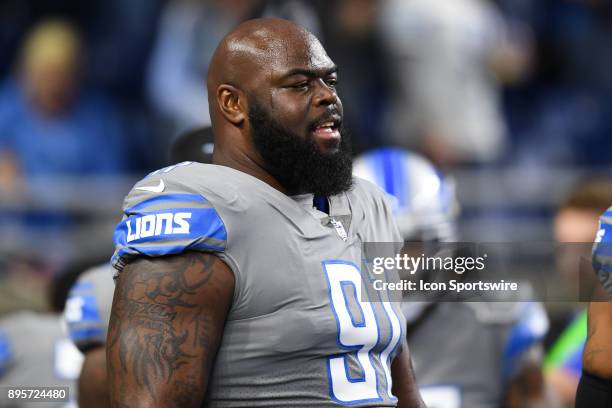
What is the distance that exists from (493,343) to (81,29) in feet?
16.7

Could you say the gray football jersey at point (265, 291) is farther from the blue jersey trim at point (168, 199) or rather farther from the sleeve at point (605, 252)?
the sleeve at point (605, 252)

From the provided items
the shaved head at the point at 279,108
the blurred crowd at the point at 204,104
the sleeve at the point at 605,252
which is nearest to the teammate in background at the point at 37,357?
the shaved head at the point at 279,108

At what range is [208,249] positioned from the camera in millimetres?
2645

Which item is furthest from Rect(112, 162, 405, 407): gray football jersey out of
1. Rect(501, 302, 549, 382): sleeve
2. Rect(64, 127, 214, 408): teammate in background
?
Rect(501, 302, 549, 382): sleeve

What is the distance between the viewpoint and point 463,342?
448 cm

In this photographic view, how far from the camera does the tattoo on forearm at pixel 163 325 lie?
2598 millimetres

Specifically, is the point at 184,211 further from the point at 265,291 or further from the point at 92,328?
the point at 92,328

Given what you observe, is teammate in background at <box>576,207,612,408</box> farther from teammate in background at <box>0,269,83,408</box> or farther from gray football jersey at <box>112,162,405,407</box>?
teammate in background at <box>0,269,83,408</box>

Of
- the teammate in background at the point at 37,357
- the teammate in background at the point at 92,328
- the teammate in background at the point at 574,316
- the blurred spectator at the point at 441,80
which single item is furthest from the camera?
the blurred spectator at the point at 441,80

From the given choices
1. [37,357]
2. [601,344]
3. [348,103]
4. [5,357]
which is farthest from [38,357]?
[348,103]

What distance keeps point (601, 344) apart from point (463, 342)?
146cm

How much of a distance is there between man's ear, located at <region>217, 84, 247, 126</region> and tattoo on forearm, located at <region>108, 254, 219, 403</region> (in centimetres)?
43

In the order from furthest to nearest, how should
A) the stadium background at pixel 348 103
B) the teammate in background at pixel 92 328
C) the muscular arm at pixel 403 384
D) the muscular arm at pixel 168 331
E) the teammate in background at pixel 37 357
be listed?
the stadium background at pixel 348 103 < the teammate in background at pixel 37 357 < the teammate in background at pixel 92 328 < the muscular arm at pixel 403 384 < the muscular arm at pixel 168 331

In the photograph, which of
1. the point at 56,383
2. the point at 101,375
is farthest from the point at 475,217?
the point at 101,375
